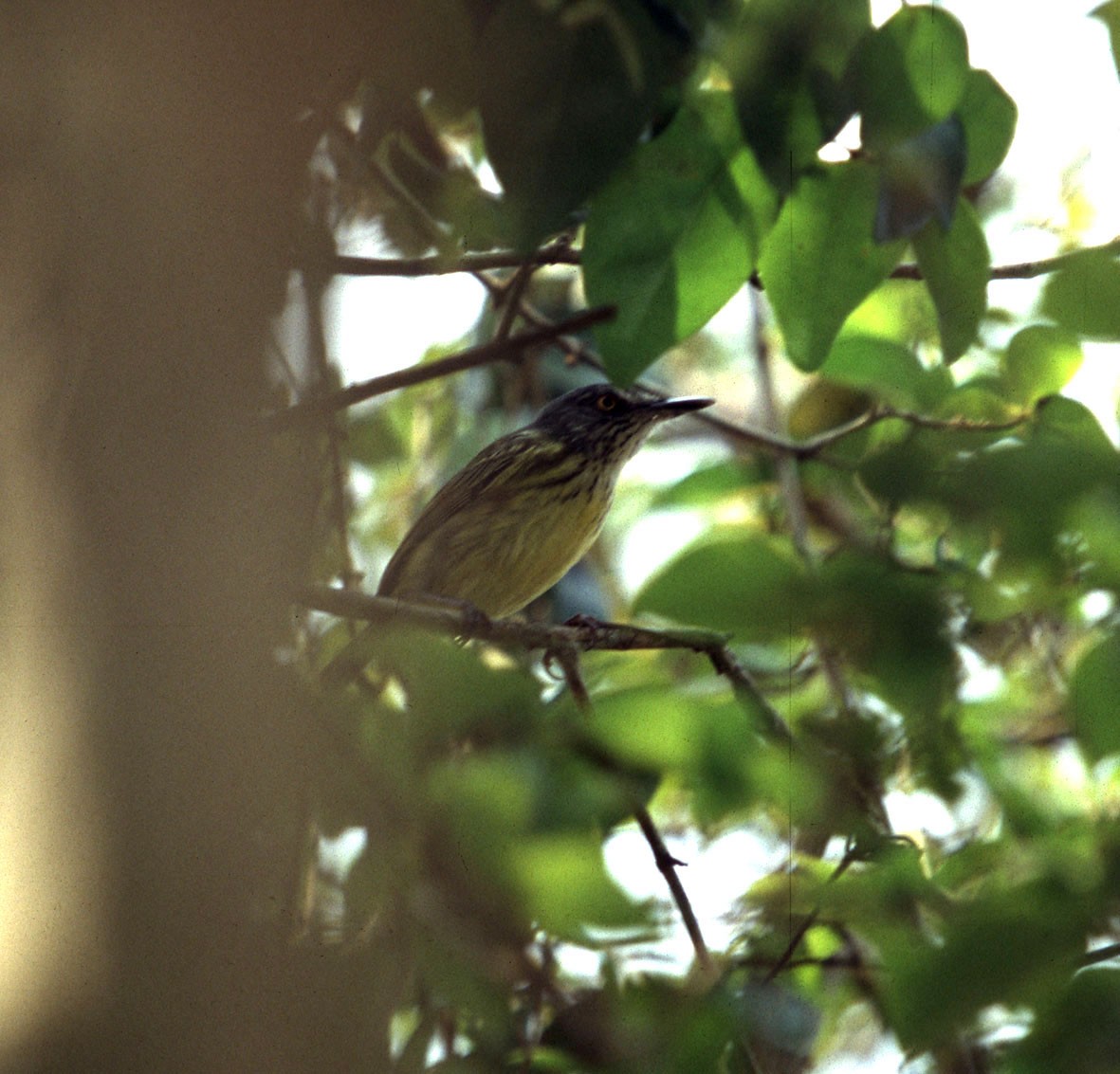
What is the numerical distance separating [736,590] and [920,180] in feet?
3.36

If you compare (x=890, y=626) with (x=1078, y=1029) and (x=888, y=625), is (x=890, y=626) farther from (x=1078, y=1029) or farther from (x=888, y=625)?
(x=1078, y=1029)

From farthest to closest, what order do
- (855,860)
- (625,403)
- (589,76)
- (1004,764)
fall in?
(625,403), (1004,764), (589,76), (855,860)

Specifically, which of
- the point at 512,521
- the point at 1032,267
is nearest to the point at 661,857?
the point at 1032,267

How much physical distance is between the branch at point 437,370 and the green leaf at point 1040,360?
138cm

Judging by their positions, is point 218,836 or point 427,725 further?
point 427,725

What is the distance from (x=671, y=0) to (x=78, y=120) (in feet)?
3.59

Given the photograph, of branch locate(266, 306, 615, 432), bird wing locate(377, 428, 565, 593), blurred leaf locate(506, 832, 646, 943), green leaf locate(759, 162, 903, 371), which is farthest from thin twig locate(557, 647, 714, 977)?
bird wing locate(377, 428, 565, 593)

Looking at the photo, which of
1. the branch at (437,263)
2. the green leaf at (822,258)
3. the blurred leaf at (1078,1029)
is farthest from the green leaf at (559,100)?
the blurred leaf at (1078,1029)

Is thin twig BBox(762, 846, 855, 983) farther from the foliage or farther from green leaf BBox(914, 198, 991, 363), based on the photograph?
green leaf BBox(914, 198, 991, 363)

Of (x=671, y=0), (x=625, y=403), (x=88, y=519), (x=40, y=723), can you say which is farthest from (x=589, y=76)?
(x=625, y=403)

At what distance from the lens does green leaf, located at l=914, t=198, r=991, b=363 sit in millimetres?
2506

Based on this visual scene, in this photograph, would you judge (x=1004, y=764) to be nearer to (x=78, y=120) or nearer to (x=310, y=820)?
(x=310, y=820)

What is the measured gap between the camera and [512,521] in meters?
4.98

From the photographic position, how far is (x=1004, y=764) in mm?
2619
